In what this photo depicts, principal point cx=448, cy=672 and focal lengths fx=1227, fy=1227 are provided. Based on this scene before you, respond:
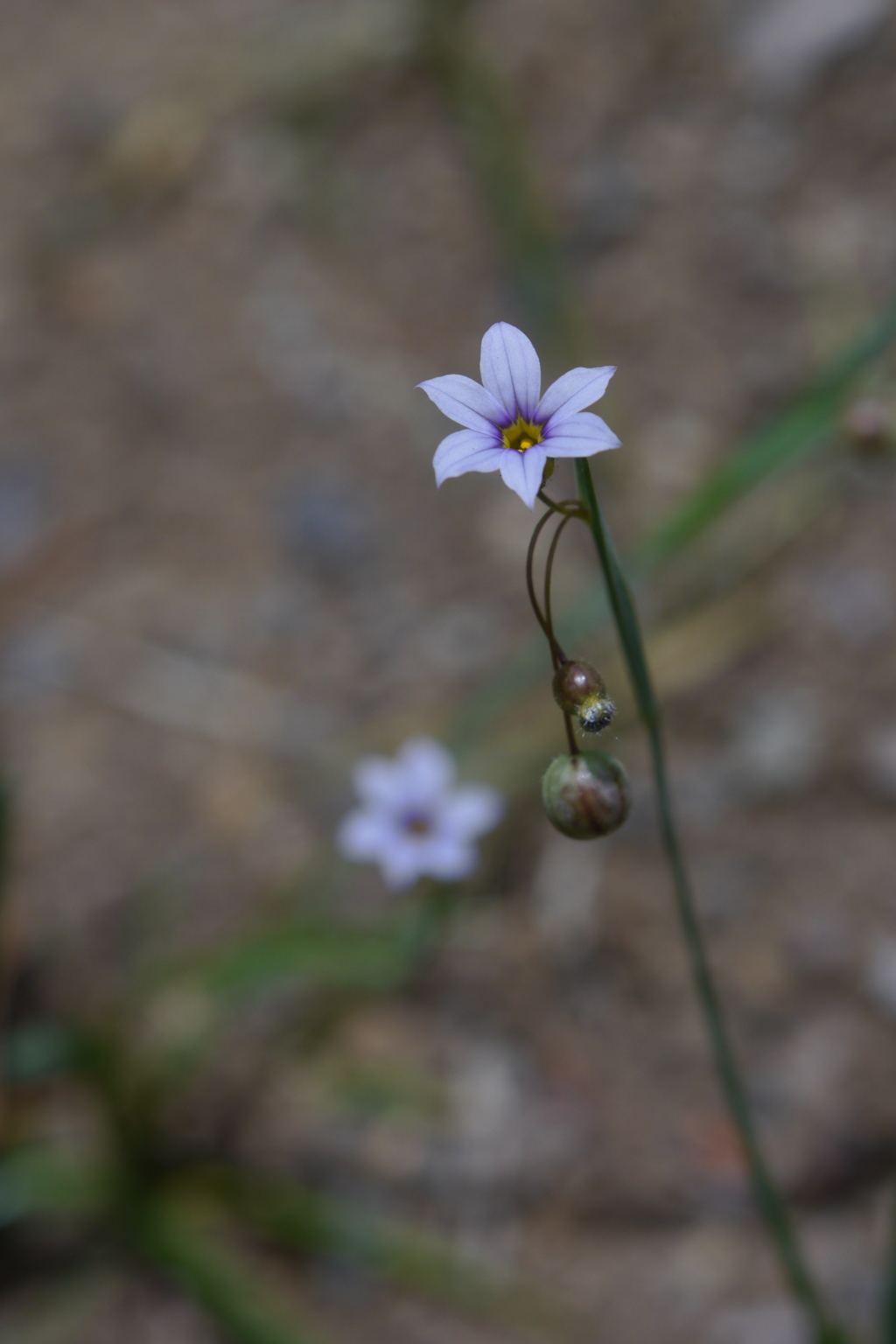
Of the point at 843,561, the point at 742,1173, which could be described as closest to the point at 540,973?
the point at 742,1173

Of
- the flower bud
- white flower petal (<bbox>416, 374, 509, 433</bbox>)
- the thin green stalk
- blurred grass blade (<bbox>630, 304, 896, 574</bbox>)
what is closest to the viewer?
the flower bud

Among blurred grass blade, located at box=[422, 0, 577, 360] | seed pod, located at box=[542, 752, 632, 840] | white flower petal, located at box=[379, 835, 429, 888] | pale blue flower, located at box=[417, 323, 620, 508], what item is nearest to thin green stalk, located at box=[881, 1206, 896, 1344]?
seed pod, located at box=[542, 752, 632, 840]

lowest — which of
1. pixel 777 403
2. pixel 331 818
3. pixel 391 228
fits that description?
pixel 331 818

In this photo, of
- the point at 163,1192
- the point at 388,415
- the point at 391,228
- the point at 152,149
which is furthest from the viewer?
the point at 152,149

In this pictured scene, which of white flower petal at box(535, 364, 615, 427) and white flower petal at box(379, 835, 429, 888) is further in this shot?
white flower petal at box(379, 835, 429, 888)

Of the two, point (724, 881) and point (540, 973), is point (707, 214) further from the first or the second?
point (540, 973)

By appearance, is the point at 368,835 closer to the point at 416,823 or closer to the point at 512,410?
the point at 416,823

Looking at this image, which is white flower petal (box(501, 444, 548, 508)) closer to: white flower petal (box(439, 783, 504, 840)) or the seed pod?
the seed pod
